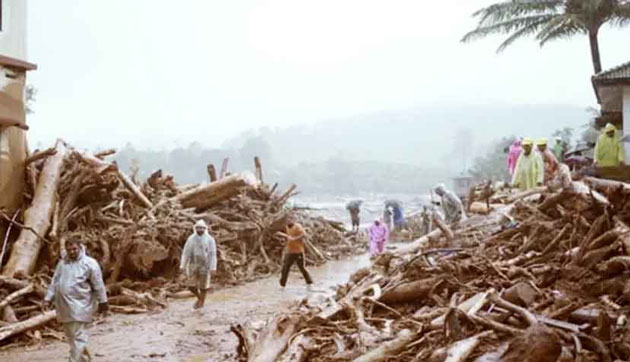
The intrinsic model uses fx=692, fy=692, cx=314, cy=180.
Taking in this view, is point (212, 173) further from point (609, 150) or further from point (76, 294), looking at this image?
point (76, 294)

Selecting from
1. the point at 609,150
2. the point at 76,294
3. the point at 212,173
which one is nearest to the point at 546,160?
the point at 609,150

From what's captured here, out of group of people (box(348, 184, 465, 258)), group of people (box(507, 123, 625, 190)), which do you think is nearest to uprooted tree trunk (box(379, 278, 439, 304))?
group of people (box(348, 184, 465, 258))

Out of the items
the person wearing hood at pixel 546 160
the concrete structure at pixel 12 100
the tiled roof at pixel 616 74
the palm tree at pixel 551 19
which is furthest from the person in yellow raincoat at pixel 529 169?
the palm tree at pixel 551 19

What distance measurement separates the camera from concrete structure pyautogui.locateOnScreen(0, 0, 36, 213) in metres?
12.8

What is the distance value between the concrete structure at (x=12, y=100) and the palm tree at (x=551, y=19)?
1889cm

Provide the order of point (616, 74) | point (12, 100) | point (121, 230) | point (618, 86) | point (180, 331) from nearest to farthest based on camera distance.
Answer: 1. point (180, 331)
2. point (12, 100)
3. point (121, 230)
4. point (616, 74)
5. point (618, 86)

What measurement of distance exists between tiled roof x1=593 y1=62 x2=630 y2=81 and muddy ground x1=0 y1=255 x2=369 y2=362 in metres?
9.00

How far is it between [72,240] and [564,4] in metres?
24.2

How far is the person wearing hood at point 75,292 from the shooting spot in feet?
22.8

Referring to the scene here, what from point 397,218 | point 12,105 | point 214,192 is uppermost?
point 12,105

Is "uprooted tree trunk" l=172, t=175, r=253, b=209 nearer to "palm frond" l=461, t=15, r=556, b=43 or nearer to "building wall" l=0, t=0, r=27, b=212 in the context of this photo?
"building wall" l=0, t=0, r=27, b=212

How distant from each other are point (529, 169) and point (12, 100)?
9.73 m

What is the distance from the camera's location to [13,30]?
13172mm

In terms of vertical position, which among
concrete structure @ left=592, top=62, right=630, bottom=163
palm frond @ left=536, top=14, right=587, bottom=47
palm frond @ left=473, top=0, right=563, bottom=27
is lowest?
concrete structure @ left=592, top=62, right=630, bottom=163
